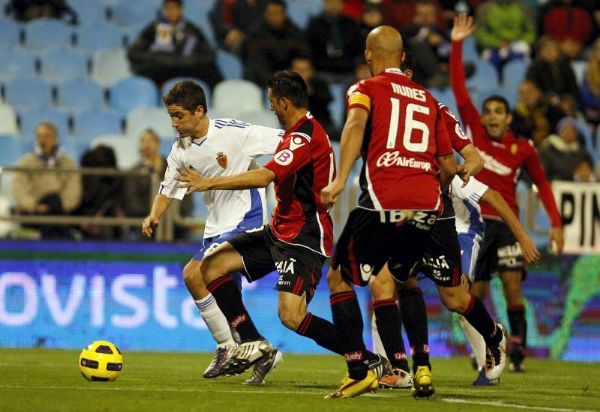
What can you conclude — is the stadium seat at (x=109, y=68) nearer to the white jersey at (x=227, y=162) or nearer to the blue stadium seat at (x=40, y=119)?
the blue stadium seat at (x=40, y=119)

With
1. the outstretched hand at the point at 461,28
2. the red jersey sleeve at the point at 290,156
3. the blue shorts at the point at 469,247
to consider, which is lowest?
the blue shorts at the point at 469,247

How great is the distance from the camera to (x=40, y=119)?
16.6 metres

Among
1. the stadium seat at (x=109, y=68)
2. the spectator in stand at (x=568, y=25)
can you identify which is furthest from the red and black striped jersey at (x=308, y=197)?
the spectator in stand at (x=568, y=25)

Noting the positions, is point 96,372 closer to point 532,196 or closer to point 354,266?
point 354,266

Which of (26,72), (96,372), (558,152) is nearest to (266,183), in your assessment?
(96,372)

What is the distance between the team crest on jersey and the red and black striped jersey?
93 centimetres

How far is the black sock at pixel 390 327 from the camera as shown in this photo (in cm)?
816

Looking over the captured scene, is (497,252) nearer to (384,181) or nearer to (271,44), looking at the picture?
(384,181)

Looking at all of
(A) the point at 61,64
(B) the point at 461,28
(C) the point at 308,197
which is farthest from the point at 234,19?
(C) the point at 308,197

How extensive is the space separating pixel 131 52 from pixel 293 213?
9.42m

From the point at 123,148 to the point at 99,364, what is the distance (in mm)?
7395

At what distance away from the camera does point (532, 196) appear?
13.7 meters

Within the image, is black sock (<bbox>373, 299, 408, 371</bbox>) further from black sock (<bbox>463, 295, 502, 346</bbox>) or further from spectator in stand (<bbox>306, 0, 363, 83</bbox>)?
spectator in stand (<bbox>306, 0, 363, 83</bbox>)

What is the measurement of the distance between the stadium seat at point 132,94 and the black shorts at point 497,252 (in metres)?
6.74
